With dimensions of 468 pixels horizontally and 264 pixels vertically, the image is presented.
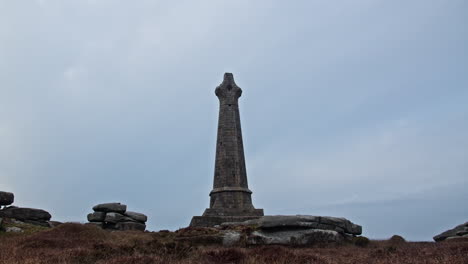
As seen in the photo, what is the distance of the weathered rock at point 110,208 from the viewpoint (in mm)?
24078

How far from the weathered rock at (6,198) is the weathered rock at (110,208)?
4.67 metres

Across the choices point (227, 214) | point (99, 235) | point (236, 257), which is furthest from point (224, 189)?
point (236, 257)

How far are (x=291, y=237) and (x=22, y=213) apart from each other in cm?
1514

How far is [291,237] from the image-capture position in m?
15.6

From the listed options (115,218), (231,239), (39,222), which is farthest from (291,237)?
(39,222)

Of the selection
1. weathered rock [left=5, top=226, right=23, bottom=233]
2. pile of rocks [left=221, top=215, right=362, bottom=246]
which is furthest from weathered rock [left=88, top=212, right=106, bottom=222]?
pile of rocks [left=221, top=215, right=362, bottom=246]

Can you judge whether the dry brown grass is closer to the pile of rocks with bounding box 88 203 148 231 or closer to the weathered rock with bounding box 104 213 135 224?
the weathered rock with bounding box 104 213 135 224

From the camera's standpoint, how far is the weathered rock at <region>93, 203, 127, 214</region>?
2408 cm

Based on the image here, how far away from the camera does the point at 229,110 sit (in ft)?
94.3

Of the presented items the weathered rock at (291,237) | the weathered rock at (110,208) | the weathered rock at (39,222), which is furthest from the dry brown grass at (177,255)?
the weathered rock at (110,208)

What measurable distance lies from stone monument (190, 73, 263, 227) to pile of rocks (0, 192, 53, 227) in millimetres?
8359

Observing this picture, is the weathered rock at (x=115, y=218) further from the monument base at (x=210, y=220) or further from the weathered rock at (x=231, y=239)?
the weathered rock at (x=231, y=239)

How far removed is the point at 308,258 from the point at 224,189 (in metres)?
16.4

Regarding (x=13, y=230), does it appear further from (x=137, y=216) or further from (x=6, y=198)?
(x=137, y=216)
